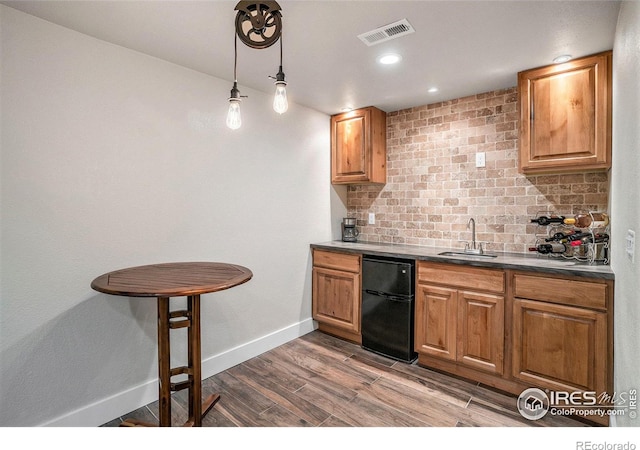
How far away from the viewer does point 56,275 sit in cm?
190

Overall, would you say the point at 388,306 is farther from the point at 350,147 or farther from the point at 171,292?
the point at 171,292

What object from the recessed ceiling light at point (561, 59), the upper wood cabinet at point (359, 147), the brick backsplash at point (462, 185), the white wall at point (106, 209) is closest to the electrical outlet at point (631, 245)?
the brick backsplash at point (462, 185)

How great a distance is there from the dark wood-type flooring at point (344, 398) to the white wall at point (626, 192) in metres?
0.74

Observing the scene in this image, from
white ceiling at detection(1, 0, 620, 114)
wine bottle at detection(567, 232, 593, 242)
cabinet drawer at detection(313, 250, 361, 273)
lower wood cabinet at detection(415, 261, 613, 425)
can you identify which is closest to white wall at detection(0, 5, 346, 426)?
white ceiling at detection(1, 0, 620, 114)

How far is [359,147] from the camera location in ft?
11.3

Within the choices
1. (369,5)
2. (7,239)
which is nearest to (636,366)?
(369,5)

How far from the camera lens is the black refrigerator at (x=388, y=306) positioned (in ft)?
9.16

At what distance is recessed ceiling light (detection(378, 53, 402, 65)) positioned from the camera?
2.26m

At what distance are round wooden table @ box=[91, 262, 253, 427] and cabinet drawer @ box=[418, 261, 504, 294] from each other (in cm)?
149

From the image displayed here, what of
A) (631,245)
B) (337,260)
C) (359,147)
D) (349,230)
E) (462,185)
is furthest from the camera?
(349,230)

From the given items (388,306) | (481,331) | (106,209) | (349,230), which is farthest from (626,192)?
(106,209)

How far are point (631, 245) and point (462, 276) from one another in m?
1.16

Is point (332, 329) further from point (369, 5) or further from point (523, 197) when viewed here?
point (369, 5)

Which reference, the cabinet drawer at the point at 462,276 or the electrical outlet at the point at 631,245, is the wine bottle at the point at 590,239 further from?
the electrical outlet at the point at 631,245
